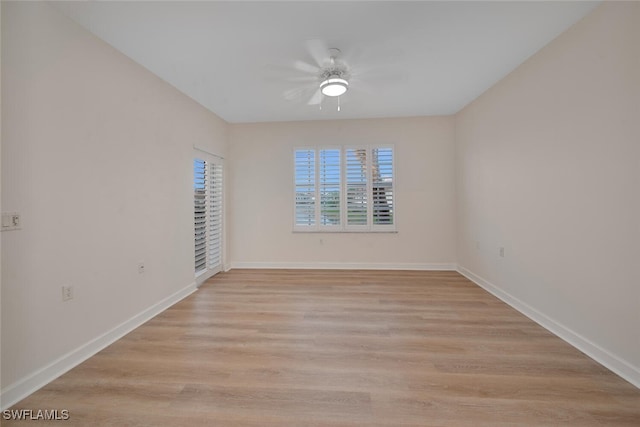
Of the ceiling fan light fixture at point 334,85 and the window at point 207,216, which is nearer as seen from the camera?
the ceiling fan light fixture at point 334,85

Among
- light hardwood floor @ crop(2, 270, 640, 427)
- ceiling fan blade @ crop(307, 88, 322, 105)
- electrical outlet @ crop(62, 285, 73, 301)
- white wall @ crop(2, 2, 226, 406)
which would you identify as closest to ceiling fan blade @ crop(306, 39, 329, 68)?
ceiling fan blade @ crop(307, 88, 322, 105)

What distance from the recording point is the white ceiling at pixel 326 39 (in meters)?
1.98

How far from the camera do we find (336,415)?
1489mm

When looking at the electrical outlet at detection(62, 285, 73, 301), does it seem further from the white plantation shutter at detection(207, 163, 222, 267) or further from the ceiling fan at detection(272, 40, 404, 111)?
the ceiling fan at detection(272, 40, 404, 111)

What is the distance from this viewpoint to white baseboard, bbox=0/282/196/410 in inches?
63.5

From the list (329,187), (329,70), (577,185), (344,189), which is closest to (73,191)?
(329,70)

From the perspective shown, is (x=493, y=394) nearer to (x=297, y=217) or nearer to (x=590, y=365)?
(x=590, y=365)

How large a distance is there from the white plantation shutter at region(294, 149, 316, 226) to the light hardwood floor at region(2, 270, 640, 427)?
6.89 ft

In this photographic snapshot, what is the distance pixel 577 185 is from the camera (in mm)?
2158

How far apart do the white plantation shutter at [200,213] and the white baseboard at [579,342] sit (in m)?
4.10

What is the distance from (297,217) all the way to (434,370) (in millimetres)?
3385

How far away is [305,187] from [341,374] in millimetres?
3428

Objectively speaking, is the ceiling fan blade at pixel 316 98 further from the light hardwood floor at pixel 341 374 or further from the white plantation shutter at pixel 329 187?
the light hardwood floor at pixel 341 374

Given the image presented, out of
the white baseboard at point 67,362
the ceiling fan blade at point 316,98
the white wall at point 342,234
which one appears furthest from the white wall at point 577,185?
the white baseboard at point 67,362
